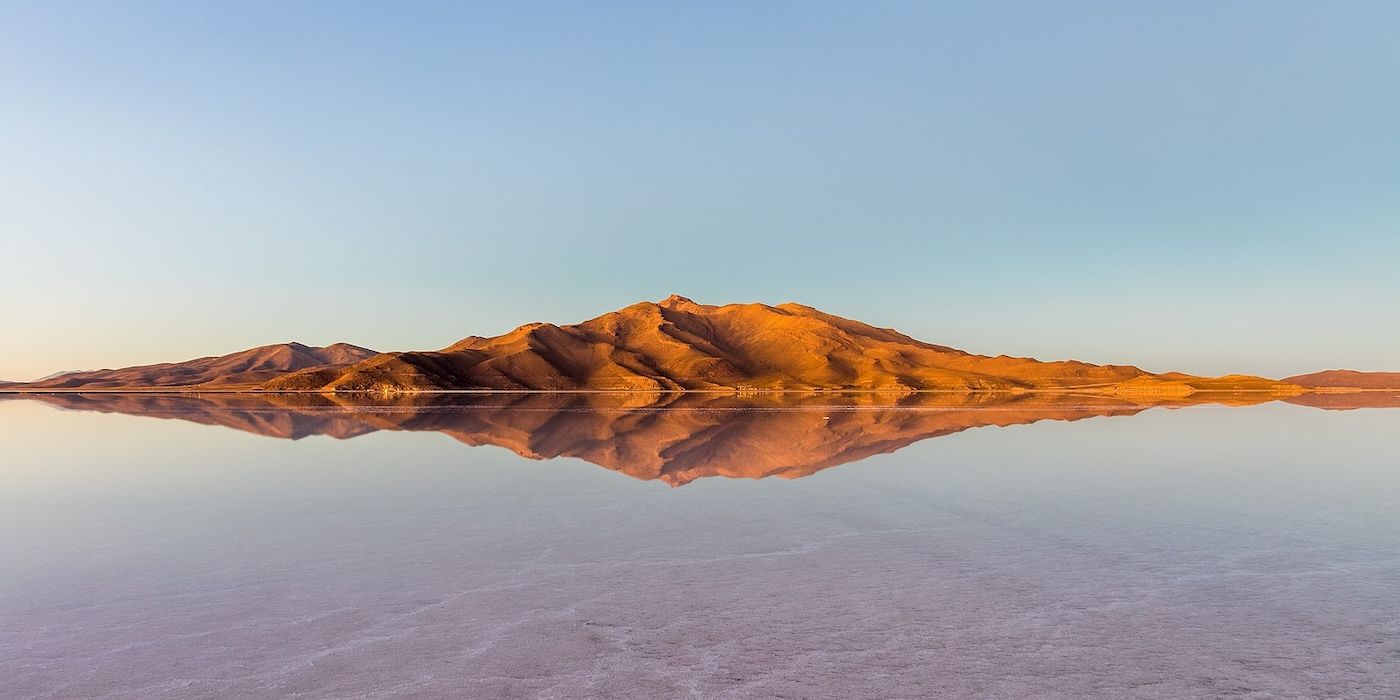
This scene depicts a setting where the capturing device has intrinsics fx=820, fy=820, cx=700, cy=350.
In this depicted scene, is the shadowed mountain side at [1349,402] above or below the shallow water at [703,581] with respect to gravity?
above

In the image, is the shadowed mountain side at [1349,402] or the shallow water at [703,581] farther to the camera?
the shadowed mountain side at [1349,402]

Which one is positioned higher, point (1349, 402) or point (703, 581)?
point (1349, 402)

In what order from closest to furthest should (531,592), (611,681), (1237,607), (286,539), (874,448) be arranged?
(611,681) < (1237,607) < (531,592) < (286,539) < (874,448)

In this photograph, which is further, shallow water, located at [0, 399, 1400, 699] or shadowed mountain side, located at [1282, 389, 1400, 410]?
shadowed mountain side, located at [1282, 389, 1400, 410]

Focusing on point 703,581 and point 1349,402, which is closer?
point 703,581

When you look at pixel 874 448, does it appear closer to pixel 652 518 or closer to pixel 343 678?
pixel 652 518

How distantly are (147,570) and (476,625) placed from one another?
5814mm

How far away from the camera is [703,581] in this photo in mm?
10320

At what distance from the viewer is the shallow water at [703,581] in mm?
7027

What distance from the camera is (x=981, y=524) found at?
1451 centimetres

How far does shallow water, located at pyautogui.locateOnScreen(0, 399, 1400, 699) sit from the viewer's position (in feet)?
23.1

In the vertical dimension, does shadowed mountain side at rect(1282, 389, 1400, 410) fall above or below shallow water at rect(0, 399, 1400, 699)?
above

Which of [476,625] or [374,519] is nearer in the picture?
[476,625]

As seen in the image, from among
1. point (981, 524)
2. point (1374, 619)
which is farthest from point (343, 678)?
point (981, 524)
